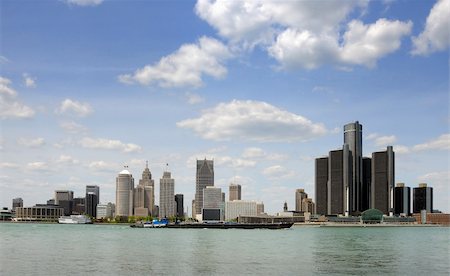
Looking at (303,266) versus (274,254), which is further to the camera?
(274,254)

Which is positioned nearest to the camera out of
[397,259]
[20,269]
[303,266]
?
[20,269]

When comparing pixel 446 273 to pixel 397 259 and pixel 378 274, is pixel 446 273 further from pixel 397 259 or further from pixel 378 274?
pixel 397 259

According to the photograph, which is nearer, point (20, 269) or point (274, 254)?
point (20, 269)

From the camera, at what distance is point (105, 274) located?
A: 62.1m

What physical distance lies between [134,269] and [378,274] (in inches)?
1129

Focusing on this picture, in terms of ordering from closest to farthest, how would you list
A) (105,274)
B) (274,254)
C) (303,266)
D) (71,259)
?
(105,274), (303,266), (71,259), (274,254)

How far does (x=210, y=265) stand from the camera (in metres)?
72.8

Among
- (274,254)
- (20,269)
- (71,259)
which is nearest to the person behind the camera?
(20,269)

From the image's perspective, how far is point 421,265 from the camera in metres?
75.9

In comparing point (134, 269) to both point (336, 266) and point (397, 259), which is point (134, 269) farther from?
point (397, 259)

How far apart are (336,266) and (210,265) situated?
16382mm

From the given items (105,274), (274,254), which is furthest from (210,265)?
(274,254)

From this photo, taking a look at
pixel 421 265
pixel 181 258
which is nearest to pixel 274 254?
pixel 181 258

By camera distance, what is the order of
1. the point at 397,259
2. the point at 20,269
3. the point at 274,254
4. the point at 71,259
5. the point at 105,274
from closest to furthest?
the point at 105,274, the point at 20,269, the point at 71,259, the point at 397,259, the point at 274,254
